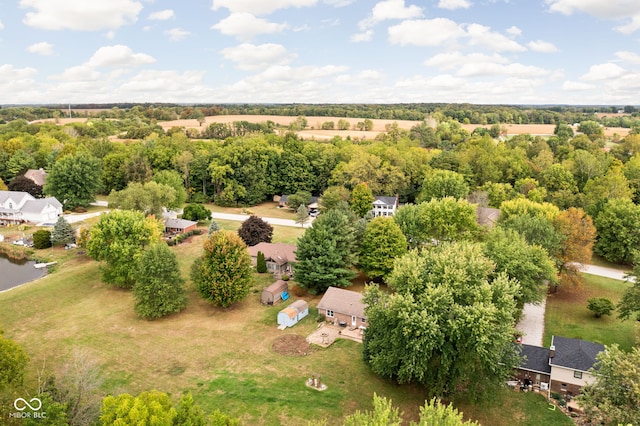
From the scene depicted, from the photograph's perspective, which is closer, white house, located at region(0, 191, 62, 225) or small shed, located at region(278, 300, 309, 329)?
small shed, located at region(278, 300, 309, 329)

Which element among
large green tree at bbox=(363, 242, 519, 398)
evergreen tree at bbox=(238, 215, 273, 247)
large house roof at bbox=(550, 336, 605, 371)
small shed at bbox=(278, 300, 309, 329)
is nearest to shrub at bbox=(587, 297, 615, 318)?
large house roof at bbox=(550, 336, 605, 371)

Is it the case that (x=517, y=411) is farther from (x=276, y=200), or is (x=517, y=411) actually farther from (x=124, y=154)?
(x=124, y=154)

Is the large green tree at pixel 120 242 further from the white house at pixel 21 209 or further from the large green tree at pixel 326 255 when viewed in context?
the white house at pixel 21 209

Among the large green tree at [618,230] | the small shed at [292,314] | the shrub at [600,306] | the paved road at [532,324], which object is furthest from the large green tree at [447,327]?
the large green tree at [618,230]

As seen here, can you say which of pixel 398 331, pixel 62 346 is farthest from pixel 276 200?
pixel 398 331

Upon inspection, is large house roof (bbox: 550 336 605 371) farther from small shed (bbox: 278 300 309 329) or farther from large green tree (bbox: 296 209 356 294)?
small shed (bbox: 278 300 309 329)

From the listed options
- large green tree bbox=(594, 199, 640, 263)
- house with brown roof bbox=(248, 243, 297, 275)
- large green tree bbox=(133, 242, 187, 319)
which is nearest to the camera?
large green tree bbox=(133, 242, 187, 319)
